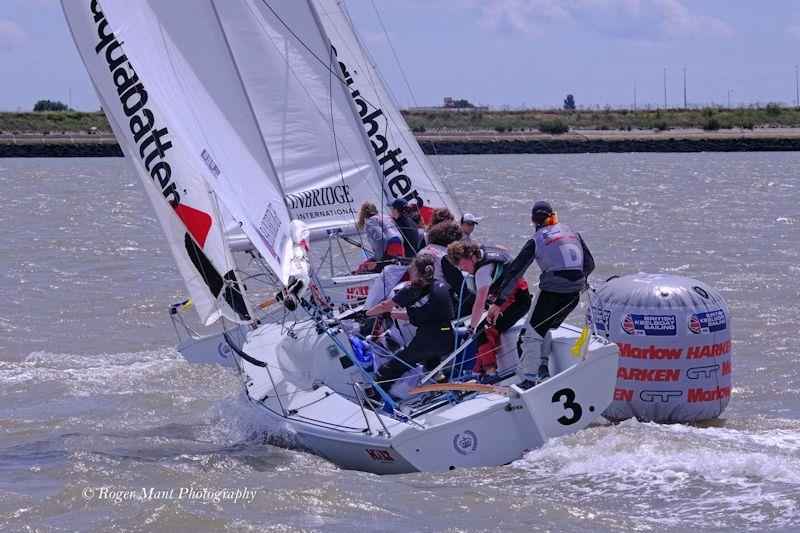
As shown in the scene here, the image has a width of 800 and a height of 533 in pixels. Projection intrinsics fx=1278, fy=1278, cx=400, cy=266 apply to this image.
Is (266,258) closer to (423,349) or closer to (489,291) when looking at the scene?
(423,349)

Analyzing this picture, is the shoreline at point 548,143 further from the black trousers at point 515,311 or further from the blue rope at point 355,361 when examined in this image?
the black trousers at point 515,311

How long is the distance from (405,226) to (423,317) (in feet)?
9.90

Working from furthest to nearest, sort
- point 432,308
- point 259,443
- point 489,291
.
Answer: point 489,291
point 259,443
point 432,308

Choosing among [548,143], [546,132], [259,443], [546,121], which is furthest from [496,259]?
[546,121]

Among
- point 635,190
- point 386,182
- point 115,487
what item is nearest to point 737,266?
point 386,182

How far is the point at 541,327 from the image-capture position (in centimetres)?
759

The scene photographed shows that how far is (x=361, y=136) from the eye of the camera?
12.0m

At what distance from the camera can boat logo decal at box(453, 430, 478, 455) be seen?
6.91 meters

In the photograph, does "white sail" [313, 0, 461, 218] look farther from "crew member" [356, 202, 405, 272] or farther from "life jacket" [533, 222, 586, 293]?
"life jacket" [533, 222, 586, 293]

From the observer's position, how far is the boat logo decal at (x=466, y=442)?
6906mm

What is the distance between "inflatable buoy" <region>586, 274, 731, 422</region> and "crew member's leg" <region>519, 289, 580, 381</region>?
0.31m

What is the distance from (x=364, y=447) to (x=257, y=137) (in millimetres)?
3780

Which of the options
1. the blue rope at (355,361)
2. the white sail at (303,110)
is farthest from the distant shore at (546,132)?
the blue rope at (355,361)

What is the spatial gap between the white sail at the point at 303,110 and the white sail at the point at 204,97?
119 cm
